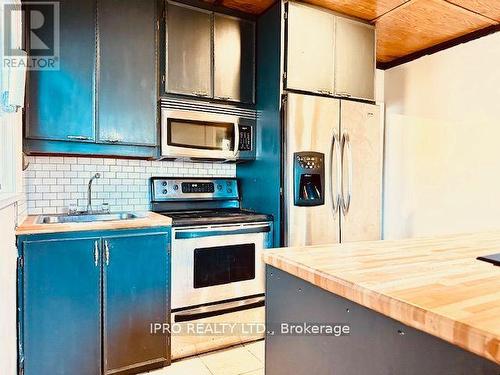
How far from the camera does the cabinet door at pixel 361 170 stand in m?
2.58

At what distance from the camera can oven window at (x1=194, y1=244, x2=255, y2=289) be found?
2.18m

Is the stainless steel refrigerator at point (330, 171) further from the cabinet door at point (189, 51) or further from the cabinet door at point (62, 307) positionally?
the cabinet door at point (62, 307)

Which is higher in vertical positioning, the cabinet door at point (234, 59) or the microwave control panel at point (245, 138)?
the cabinet door at point (234, 59)

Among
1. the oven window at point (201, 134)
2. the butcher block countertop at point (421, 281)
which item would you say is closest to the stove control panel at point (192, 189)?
the oven window at point (201, 134)

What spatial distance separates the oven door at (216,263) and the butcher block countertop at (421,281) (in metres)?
1.07

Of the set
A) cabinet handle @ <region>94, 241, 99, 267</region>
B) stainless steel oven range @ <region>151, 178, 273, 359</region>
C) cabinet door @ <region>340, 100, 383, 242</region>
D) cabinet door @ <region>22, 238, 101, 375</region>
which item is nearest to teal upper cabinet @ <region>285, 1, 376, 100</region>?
cabinet door @ <region>340, 100, 383, 242</region>

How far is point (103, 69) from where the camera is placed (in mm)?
2129

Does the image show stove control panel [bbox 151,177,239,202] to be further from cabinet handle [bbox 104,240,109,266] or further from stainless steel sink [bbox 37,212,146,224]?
cabinet handle [bbox 104,240,109,266]

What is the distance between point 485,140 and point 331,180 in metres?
1.32

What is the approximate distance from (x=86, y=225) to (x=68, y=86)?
874 millimetres

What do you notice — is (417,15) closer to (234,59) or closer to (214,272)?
(234,59)

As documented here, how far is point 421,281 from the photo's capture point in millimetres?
793

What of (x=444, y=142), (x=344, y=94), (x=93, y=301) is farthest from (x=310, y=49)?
(x=93, y=301)
